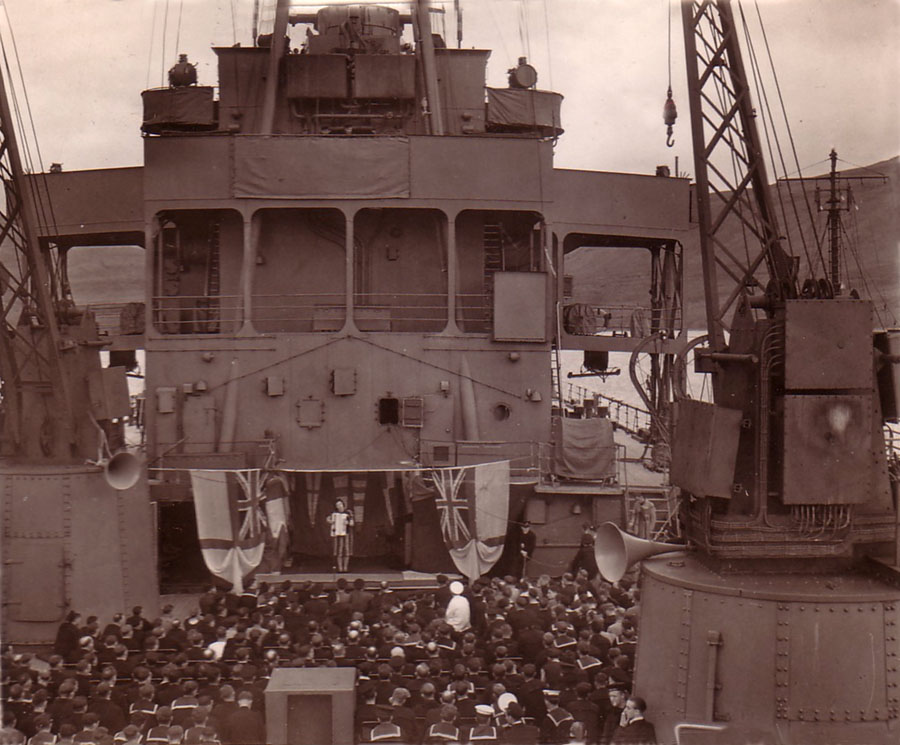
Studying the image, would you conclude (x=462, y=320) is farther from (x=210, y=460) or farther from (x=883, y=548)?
(x=883, y=548)

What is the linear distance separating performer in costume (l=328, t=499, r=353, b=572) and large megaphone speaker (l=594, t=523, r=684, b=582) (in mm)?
8264

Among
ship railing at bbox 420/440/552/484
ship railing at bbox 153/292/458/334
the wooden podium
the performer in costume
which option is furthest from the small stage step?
the wooden podium

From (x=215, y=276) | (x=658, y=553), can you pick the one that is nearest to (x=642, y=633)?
(x=658, y=553)

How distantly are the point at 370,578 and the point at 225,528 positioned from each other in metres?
2.78

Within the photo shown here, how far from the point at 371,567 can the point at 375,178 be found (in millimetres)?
7775

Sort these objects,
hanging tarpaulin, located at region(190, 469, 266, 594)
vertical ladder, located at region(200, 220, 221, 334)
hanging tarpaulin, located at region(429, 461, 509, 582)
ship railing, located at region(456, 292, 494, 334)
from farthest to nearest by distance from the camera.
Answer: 1. vertical ladder, located at region(200, 220, 221, 334)
2. ship railing, located at region(456, 292, 494, 334)
3. hanging tarpaulin, located at region(429, 461, 509, 582)
4. hanging tarpaulin, located at region(190, 469, 266, 594)

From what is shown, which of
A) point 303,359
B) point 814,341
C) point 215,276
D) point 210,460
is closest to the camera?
point 814,341

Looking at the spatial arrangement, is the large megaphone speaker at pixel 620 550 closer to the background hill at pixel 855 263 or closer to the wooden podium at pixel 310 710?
the wooden podium at pixel 310 710

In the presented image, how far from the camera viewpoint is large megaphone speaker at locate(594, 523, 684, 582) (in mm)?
10000

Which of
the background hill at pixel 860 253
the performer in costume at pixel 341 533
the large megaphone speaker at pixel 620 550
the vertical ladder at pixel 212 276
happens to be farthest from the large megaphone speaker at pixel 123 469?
the background hill at pixel 860 253

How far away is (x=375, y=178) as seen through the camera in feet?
67.9

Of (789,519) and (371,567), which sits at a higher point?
(789,519)

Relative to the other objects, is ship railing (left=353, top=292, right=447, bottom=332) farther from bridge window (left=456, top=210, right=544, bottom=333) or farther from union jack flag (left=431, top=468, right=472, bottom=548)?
union jack flag (left=431, top=468, right=472, bottom=548)

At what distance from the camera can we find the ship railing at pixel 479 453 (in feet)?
65.6
